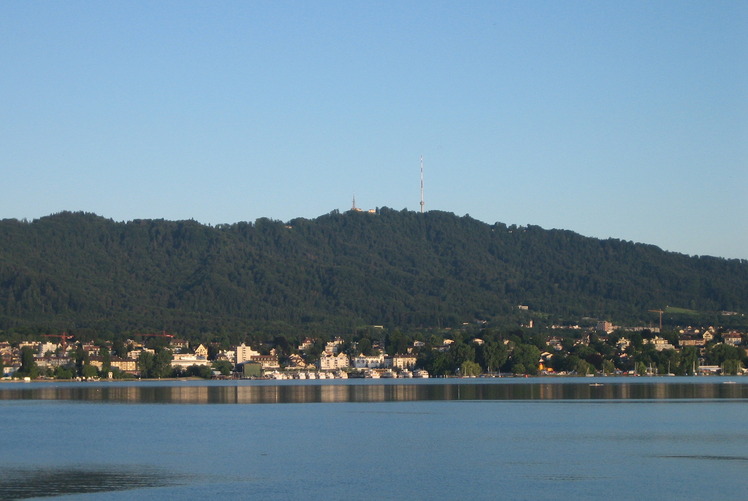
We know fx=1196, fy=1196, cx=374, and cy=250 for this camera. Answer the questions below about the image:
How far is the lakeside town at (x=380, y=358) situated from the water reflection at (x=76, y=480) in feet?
367

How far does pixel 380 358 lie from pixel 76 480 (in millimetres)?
149046

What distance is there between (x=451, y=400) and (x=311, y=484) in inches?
1842

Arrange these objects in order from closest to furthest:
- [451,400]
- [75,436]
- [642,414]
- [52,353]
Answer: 1. [75,436]
2. [642,414]
3. [451,400]
4. [52,353]

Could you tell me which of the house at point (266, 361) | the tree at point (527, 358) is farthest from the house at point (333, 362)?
the tree at point (527, 358)

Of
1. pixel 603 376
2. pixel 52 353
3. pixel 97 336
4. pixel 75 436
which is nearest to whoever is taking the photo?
pixel 75 436

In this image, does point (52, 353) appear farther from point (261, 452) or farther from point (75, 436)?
point (261, 452)

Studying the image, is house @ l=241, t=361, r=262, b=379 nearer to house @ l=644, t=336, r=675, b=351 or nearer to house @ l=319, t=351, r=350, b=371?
house @ l=319, t=351, r=350, b=371

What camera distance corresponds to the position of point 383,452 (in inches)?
1641

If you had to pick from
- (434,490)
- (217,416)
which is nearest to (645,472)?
(434,490)

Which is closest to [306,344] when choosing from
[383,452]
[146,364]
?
[146,364]

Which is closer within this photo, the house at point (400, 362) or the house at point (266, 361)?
the house at point (266, 361)

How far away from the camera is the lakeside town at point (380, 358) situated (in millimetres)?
153125

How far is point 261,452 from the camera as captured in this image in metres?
42.0

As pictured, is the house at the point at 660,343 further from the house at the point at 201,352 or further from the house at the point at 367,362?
the house at the point at 201,352
